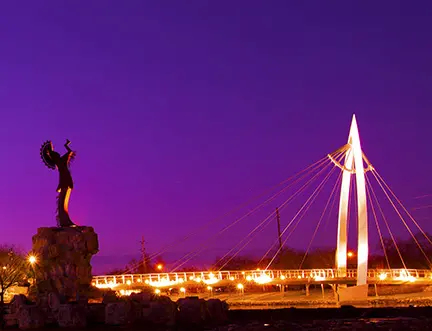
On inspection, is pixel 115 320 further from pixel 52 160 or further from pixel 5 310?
pixel 52 160

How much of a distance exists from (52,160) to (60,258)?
4519 mm

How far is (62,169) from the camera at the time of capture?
91.9 ft

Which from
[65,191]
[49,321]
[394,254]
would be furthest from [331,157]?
[394,254]

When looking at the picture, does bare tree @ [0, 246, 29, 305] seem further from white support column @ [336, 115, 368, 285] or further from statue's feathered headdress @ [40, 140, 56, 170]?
white support column @ [336, 115, 368, 285]

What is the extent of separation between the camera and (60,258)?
25.7 m

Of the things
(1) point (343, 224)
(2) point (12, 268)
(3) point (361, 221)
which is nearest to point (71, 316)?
(3) point (361, 221)

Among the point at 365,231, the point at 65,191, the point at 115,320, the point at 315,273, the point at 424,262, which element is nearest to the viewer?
the point at 115,320

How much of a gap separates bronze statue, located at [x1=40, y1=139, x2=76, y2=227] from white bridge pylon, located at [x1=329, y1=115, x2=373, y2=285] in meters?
15.9

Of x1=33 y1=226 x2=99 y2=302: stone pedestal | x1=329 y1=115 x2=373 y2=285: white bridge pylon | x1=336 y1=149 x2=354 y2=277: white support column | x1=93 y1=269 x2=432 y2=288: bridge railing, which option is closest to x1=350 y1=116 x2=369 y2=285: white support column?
x1=329 y1=115 x2=373 y2=285: white bridge pylon

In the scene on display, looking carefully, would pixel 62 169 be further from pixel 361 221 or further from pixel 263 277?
pixel 361 221

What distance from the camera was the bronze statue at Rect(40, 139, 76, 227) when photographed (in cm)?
2738

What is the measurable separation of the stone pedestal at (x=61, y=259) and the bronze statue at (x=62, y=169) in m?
1.32

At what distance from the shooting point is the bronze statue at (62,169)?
27.4 m

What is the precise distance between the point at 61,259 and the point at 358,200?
1812 centimetres
